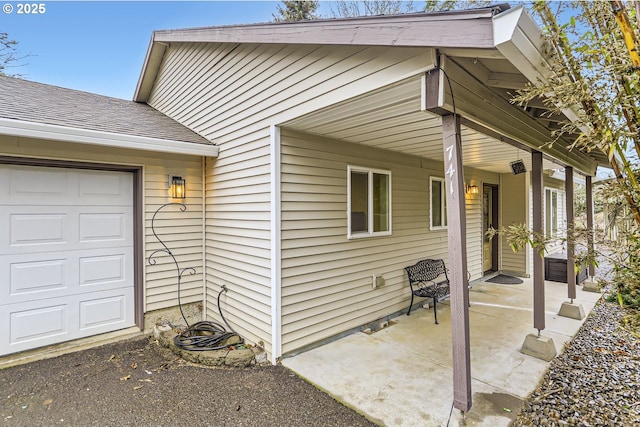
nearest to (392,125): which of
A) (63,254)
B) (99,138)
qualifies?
(99,138)

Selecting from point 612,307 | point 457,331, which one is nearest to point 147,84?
point 457,331

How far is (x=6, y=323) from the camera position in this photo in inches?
141

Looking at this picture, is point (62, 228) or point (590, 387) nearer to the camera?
point (590, 387)

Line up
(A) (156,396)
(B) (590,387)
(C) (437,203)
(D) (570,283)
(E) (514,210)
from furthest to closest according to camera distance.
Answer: (E) (514,210)
(C) (437,203)
(D) (570,283)
(B) (590,387)
(A) (156,396)

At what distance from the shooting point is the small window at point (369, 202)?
4.32m

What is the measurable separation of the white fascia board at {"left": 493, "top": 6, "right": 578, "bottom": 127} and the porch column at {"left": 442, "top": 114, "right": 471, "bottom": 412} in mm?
522

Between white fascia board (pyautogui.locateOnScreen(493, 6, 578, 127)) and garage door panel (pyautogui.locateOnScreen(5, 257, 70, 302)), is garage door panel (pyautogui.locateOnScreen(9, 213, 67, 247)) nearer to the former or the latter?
garage door panel (pyautogui.locateOnScreen(5, 257, 70, 302))

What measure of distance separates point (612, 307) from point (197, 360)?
22.1 ft

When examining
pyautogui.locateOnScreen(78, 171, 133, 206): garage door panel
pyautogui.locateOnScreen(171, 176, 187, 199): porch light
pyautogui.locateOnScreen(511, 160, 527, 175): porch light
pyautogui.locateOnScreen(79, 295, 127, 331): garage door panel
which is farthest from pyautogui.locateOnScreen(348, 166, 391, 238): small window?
pyautogui.locateOnScreen(79, 295, 127, 331): garage door panel

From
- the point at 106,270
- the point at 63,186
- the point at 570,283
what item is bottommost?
the point at 570,283

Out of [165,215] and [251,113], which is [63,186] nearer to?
[165,215]

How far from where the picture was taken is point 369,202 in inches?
179

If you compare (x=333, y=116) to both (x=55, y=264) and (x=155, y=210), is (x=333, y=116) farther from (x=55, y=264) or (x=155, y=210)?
(x=55, y=264)

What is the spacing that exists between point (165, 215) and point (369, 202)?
2.96m
